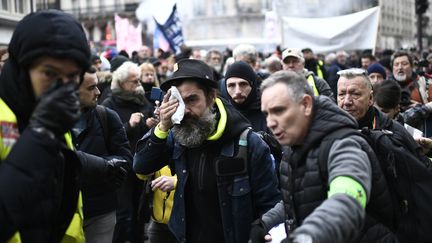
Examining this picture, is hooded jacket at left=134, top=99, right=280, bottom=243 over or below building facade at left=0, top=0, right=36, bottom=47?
below

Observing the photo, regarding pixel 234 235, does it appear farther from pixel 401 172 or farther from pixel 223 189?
pixel 401 172

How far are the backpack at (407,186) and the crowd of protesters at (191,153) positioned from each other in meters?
0.03

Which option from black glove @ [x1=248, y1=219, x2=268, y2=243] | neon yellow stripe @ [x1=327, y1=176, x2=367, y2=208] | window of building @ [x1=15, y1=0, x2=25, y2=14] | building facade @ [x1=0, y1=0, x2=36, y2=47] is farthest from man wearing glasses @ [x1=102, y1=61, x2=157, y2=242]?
window of building @ [x1=15, y1=0, x2=25, y2=14]

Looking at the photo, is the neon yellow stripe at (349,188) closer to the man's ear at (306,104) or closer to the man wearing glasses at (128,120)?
the man's ear at (306,104)

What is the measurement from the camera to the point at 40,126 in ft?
7.11

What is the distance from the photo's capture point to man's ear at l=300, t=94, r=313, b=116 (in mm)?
2982

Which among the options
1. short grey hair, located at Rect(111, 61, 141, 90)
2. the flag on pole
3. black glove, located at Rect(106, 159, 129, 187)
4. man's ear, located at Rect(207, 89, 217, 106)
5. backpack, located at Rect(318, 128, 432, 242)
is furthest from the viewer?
the flag on pole

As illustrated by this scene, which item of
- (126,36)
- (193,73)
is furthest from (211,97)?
(126,36)

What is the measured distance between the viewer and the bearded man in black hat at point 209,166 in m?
3.95

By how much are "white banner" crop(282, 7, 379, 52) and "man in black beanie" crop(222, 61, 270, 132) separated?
6.14 metres

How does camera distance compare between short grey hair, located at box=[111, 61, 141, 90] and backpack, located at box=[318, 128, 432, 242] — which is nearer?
backpack, located at box=[318, 128, 432, 242]

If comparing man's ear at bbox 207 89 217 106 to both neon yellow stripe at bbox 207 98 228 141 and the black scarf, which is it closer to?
neon yellow stripe at bbox 207 98 228 141

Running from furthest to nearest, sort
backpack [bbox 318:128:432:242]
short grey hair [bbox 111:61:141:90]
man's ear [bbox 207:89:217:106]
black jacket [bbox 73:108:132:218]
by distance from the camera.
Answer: short grey hair [bbox 111:61:141:90], black jacket [bbox 73:108:132:218], man's ear [bbox 207:89:217:106], backpack [bbox 318:128:432:242]

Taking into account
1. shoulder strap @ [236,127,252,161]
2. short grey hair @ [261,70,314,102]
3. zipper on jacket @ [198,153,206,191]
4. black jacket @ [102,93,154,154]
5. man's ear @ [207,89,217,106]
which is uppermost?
short grey hair @ [261,70,314,102]
